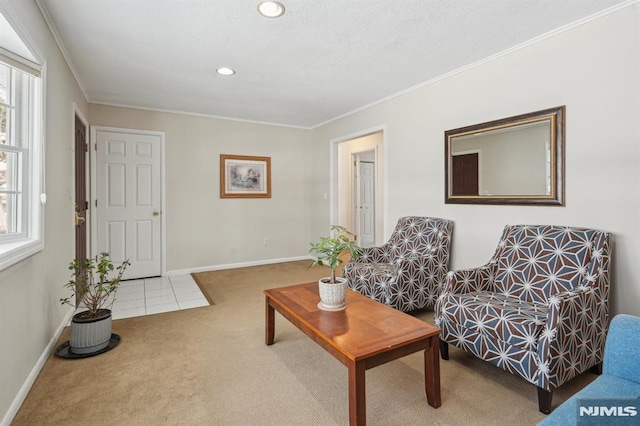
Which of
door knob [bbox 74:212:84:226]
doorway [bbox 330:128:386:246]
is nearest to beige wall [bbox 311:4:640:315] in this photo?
doorway [bbox 330:128:386:246]

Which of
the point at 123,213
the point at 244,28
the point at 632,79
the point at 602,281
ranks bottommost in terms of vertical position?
the point at 602,281

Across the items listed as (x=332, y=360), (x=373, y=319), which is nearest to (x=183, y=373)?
(x=332, y=360)

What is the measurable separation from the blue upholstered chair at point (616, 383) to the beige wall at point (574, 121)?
1.21m

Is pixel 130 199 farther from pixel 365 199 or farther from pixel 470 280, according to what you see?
pixel 365 199

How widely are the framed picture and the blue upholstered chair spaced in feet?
15.3

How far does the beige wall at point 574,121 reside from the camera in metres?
2.15

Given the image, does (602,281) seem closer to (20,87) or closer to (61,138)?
(20,87)

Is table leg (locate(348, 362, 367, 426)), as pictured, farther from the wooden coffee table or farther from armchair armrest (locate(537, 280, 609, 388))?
armchair armrest (locate(537, 280, 609, 388))

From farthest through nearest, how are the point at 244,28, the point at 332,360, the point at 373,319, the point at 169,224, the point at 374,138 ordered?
1. the point at 374,138
2. the point at 169,224
3. the point at 244,28
4. the point at 332,360
5. the point at 373,319

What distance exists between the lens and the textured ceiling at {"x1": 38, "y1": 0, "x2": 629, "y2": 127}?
2188mm

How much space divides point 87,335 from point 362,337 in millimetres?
1983

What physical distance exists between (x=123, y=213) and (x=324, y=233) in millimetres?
2907

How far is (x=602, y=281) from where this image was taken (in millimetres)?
2035

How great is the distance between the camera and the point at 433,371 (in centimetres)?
176
